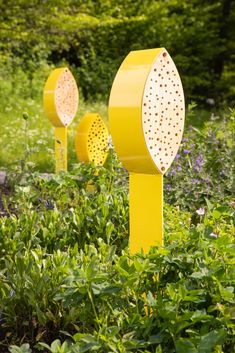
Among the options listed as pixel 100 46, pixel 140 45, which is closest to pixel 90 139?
pixel 100 46

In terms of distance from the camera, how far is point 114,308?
213 cm

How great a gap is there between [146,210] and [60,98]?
276cm

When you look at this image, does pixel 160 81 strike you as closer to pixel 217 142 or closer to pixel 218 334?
pixel 218 334

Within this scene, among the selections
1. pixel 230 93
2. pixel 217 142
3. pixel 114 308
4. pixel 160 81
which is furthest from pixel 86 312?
pixel 230 93

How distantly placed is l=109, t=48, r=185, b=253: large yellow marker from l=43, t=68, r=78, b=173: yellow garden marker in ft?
8.08

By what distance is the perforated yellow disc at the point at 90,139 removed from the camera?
483 centimetres

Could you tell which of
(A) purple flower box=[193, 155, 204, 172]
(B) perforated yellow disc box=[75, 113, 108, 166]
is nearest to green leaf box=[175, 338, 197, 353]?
(A) purple flower box=[193, 155, 204, 172]

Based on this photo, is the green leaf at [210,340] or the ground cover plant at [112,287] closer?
the green leaf at [210,340]

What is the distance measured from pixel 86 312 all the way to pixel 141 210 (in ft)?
1.90

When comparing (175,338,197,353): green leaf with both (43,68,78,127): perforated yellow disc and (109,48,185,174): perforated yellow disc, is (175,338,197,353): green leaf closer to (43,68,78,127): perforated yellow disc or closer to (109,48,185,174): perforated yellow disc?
(109,48,185,174): perforated yellow disc

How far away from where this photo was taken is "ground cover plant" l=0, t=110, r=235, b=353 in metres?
1.94

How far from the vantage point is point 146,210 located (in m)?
2.52

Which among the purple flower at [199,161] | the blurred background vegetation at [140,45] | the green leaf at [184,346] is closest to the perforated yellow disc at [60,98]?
the purple flower at [199,161]

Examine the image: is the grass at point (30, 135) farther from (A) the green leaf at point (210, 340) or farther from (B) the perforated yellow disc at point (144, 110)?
(A) the green leaf at point (210, 340)
